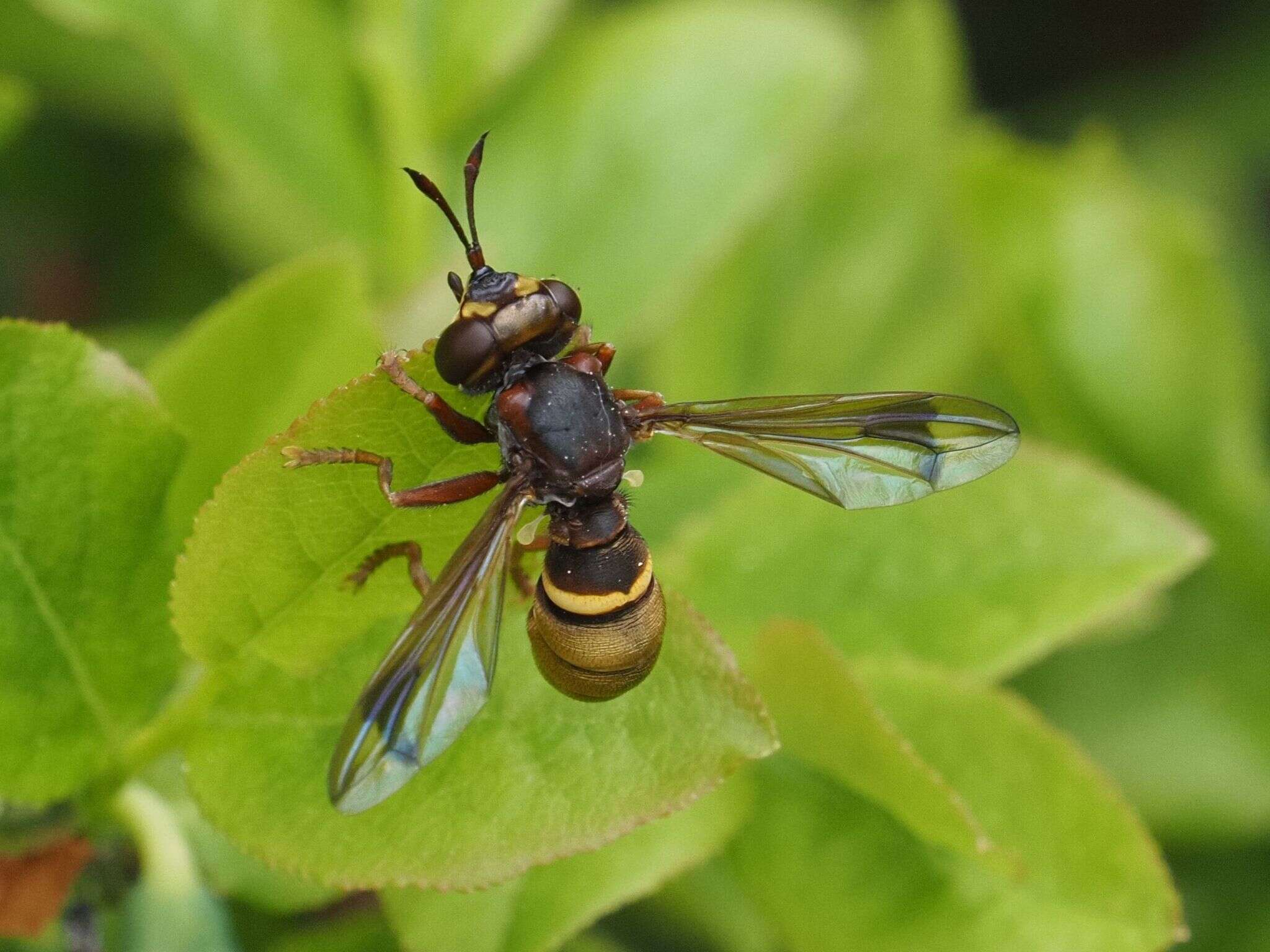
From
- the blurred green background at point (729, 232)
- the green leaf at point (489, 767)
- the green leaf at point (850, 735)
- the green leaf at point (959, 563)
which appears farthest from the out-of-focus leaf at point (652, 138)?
the green leaf at point (489, 767)

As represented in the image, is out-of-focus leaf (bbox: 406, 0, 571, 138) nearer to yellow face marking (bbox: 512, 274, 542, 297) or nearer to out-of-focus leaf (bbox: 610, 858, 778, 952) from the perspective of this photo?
yellow face marking (bbox: 512, 274, 542, 297)

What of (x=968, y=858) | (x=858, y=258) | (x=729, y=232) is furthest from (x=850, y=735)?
(x=858, y=258)

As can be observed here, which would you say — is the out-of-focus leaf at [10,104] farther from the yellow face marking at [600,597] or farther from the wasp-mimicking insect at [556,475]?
the yellow face marking at [600,597]

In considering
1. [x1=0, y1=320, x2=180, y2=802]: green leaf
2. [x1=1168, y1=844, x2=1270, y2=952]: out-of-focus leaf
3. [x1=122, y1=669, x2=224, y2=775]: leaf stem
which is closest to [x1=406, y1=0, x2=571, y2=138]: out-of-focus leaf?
[x1=0, y1=320, x2=180, y2=802]: green leaf

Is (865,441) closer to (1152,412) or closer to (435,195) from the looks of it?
(435,195)

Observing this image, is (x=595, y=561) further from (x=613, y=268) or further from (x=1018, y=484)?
(x=613, y=268)

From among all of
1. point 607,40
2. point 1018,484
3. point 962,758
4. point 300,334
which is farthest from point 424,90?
point 962,758
